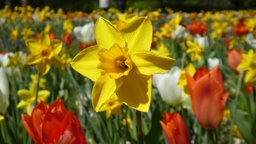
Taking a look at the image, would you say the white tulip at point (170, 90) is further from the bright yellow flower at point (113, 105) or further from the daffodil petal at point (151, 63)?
the daffodil petal at point (151, 63)

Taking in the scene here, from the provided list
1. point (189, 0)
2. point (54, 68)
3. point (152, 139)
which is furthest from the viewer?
point (189, 0)

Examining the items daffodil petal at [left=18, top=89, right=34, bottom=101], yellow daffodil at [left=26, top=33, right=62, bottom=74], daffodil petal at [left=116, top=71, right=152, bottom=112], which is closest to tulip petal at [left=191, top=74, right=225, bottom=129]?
daffodil petal at [left=116, top=71, right=152, bottom=112]

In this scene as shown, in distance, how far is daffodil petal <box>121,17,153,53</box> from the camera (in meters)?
0.74

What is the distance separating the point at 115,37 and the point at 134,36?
0.04 m

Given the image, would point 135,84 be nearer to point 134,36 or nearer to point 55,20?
point 134,36

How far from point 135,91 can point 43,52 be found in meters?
0.86

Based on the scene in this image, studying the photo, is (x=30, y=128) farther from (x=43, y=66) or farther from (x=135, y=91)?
(x=43, y=66)

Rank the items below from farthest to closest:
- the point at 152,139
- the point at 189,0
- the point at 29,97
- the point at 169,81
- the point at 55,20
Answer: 1. the point at 189,0
2. the point at 55,20
3. the point at 29,97
4. the point at 169,81
5. the point at 152,139

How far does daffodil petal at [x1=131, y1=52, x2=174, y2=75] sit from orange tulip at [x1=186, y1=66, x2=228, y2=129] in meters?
0.21

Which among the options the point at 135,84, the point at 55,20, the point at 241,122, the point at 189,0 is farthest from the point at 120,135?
the point at 189,0

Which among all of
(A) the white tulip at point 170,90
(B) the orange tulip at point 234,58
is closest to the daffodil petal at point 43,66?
(A) the white tulip at point 170,90

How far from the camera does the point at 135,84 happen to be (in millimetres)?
733

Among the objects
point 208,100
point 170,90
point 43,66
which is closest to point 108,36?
point 208,100

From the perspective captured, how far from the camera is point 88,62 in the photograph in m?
0.76
